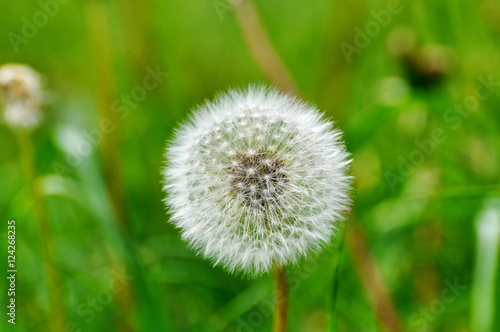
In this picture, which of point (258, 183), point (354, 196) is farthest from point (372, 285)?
point (258, 183)

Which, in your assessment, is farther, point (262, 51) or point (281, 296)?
point (262, 51)

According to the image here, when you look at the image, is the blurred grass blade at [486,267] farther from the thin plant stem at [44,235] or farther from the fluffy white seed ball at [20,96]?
the fluffy white seed ball at [20,96]

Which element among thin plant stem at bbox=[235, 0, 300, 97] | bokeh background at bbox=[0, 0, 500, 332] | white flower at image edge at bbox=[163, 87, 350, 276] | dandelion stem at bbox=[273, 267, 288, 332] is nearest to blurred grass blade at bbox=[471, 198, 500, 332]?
bokeh background at bbox=[0, 0, 500, 332]

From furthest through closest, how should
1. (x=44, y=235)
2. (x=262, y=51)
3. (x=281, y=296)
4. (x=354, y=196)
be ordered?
(x=262, y=51)
(x=354, y=196)
(x=44, y=235)
(x=281, y=296)

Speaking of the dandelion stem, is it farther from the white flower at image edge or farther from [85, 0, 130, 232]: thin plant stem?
[85, 0, 130, 232]: thin plant stem

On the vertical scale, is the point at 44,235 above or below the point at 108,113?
below

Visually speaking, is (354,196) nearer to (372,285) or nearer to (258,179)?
(372,285)

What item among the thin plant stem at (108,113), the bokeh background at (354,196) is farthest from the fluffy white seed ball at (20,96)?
the thin plant stem at (108,113)
